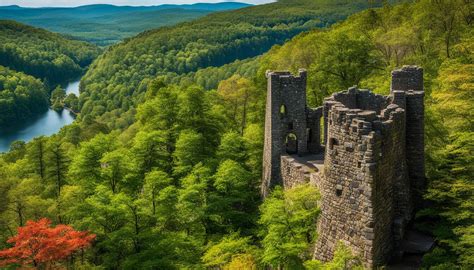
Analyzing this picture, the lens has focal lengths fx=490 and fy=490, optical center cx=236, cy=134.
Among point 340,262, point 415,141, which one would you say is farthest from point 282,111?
point 340,262

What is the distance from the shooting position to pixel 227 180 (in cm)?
2944

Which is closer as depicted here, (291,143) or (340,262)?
(340,262)

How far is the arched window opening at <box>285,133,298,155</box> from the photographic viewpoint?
30.6m

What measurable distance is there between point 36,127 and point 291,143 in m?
102

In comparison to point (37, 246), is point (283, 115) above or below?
above

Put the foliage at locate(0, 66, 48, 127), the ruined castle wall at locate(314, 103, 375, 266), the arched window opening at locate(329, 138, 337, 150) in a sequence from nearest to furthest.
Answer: the ruined castle wall at locate(314, 103, 375, 266)
the arched window opening at locate(329, 138, 337, 150)
the foliage at locate(0, 66, 48, 127)

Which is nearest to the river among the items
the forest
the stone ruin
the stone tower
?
the forest

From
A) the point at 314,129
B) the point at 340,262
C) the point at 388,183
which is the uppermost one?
the point at 314,129

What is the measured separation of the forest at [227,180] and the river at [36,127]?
6958 cm

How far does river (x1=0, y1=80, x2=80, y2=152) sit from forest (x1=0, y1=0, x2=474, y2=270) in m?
69.6

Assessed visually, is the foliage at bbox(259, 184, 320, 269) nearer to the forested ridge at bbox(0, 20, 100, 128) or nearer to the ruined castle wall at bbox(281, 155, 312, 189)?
the ruined castle wall at bbox(281, 155, 312, 189)

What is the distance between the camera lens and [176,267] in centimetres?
2559

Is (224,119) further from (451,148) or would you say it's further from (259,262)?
(451,148)

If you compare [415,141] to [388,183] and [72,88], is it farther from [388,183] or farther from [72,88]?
[72,88]
